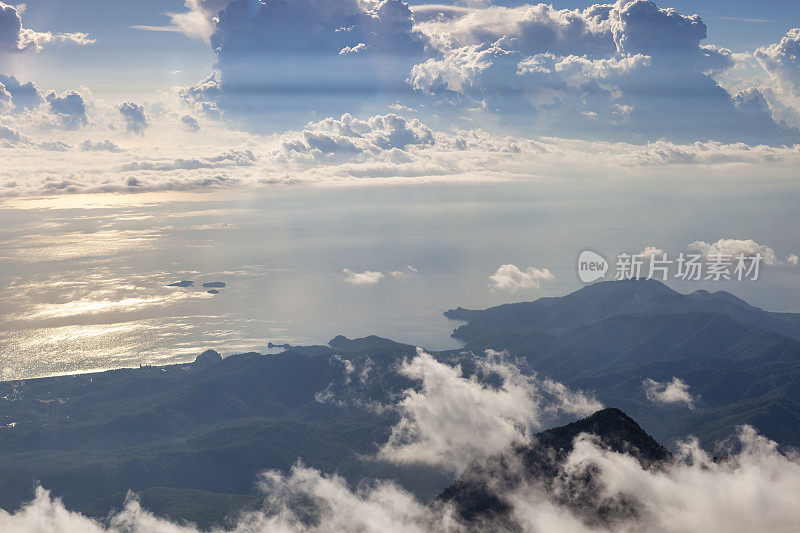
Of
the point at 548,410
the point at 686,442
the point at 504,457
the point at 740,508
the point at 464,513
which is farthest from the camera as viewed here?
the point at 548,410

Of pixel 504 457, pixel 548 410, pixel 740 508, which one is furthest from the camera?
pixel 548 410

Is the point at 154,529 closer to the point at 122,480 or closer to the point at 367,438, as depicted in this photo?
the point at 122,480

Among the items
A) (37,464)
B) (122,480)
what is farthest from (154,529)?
(37,464)

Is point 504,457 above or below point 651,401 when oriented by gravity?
above

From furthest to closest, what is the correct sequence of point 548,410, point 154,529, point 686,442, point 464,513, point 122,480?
point 548,410 → point 686,442 → point 122,480 → point 154,529 → point 464,513

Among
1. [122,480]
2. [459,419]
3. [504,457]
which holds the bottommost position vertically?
[122,480]

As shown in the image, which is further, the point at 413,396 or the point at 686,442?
the point at 413,396

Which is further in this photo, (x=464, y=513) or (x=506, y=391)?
(x=506, y=391)

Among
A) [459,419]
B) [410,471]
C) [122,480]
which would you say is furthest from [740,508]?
[122,480]

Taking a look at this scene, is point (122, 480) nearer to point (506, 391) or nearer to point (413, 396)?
point (413, 396)
